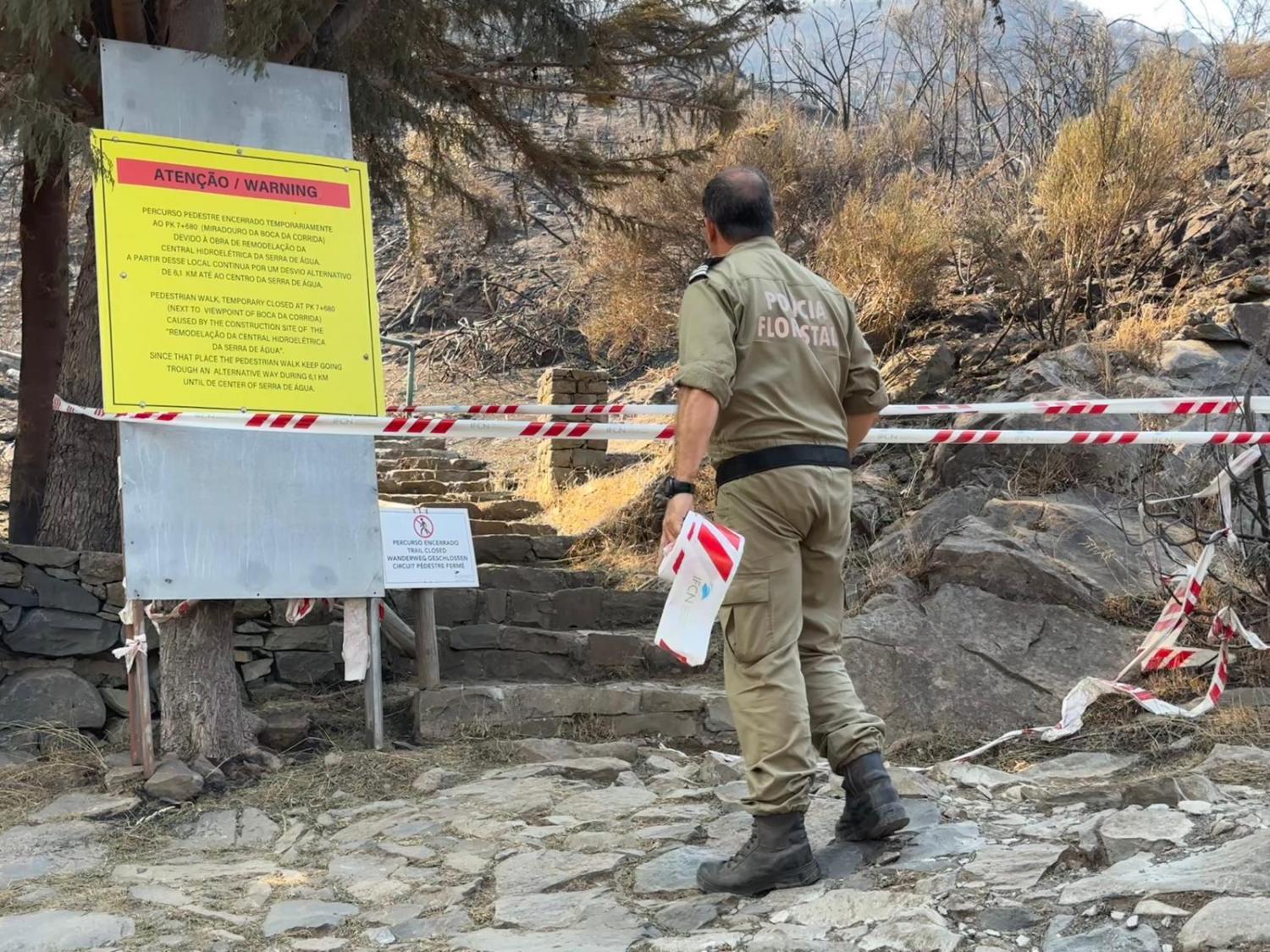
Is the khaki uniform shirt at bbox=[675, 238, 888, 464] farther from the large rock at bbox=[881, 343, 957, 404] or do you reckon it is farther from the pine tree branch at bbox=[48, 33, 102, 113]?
the large rock at bbox=[881, 343, 957, 404]

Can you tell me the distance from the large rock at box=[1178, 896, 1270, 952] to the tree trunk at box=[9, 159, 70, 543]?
7.06m

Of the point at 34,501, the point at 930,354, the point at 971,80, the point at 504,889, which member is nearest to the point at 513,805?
the point at 504,889

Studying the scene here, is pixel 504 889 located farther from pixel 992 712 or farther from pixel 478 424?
pixel 992 712

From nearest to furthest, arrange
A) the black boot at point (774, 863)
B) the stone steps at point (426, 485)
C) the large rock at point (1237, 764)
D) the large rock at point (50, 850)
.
A: 1. the black boot at point (774, 863)
2. the large rock at point (1237, 764)
3. the large rock at point (50, 850)
4. the stone steps at point (426, 485)

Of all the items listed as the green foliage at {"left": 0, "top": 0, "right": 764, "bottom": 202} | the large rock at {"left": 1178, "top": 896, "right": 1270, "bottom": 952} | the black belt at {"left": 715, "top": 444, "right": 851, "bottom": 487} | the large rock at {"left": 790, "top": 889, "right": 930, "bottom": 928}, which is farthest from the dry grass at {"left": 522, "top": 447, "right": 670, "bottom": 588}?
the large rock at {"left": 1178, "top": 896, "right": 1270, "bottom": 952}

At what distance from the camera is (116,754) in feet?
19.4

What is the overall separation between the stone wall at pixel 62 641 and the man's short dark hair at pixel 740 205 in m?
3.69

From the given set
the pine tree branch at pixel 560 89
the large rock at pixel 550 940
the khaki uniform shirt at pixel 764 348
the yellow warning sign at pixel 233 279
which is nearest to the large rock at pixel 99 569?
the yellow warning sign at pixel 233 279

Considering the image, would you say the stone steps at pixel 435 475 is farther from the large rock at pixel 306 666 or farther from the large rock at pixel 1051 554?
the large rock at pixel 1051 554

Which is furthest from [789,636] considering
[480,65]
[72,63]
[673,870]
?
[480,65]

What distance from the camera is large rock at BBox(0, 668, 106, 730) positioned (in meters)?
6.18

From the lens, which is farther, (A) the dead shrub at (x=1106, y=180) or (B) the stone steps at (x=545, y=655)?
(A) the dead shrub at (x=1106, y=180)

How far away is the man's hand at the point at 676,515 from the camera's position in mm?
3658

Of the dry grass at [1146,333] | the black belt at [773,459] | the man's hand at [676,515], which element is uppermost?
the dry grass at [1146,333]
